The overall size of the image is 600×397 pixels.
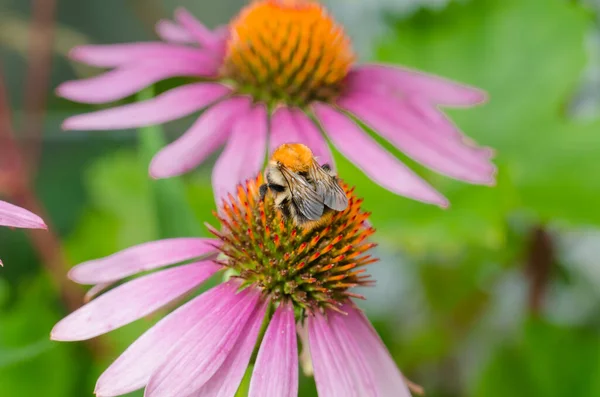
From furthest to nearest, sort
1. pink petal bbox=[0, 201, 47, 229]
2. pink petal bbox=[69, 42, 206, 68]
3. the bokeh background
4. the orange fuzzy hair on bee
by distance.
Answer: the bokeh background, pink petal bbox=[69, 42, 206, 68], the orange fuzzy hair on bee, pink petal bbox=[0, 201, 47, 229]

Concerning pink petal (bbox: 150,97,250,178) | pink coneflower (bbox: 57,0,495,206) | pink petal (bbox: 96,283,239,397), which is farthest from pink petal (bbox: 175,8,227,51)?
pink petal (bbox: 96,283,239,397)

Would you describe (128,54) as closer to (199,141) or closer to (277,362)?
(199,141)

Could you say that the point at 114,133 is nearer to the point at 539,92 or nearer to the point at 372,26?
the point at 372,26

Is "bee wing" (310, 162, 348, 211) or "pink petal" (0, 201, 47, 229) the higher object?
"pink petal" (0, 201, 47, 229)

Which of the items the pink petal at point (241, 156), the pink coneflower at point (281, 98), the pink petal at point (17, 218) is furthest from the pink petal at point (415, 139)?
the pink petal at point (17, 218)

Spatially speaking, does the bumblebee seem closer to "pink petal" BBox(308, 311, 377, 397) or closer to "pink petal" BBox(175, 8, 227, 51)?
"pink petal" BBox(308, 311, 377, 397)

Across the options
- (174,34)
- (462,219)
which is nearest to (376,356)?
(462,219)

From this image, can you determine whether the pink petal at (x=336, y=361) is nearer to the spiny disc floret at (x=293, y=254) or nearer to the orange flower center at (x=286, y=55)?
the spiny disc floret at (x=293, y=254)
